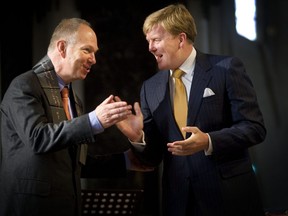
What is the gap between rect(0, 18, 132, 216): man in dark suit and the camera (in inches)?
79.2

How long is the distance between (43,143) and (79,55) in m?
0.58

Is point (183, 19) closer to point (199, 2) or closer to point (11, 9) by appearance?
point (199, 2)

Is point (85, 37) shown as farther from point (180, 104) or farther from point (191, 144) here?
point (191, 144)

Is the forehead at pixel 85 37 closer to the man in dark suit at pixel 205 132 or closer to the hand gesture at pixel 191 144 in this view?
the man in dark suit at pixel 205 132

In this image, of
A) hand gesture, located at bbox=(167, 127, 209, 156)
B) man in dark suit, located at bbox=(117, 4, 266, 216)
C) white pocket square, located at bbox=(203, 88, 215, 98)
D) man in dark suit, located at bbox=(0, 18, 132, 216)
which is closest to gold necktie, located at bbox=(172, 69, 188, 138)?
man in dark suit, located at bbox=(117, 4, 266, 216)

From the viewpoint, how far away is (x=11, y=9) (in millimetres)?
3412

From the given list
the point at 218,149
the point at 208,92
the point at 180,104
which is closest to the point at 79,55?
the point at 180,104

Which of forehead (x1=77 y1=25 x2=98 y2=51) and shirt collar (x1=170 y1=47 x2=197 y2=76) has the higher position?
forehead (x1=77 y1=25 x2=98 y2=51)

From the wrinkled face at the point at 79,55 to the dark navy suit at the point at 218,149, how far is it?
0.46 m

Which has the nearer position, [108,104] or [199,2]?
[108,104]

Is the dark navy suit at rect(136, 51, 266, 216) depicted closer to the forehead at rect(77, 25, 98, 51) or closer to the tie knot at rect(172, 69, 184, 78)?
the tie knot at rect(172, 69, 184, 78)

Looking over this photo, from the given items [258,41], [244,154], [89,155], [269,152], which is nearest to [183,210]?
[244,154]

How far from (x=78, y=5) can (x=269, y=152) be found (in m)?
1.80

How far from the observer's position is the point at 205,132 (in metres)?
2.30
